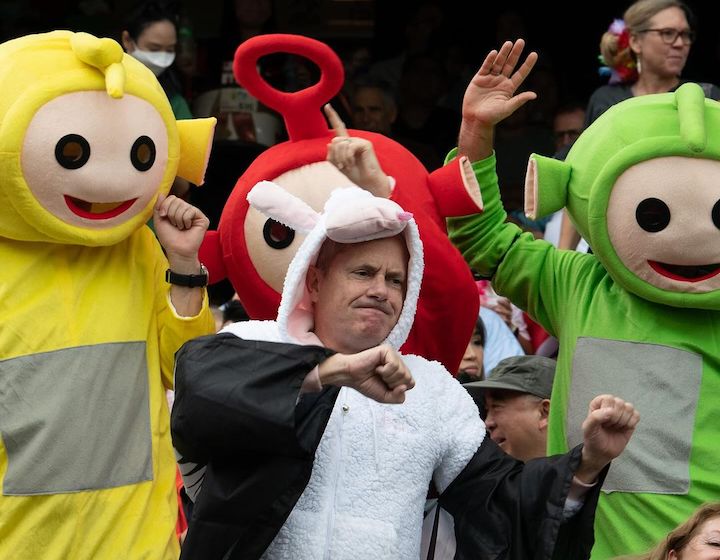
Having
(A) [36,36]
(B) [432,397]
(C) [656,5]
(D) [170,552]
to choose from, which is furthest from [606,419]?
(C) [656,5]

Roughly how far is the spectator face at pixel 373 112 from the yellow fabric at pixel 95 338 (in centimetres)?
297

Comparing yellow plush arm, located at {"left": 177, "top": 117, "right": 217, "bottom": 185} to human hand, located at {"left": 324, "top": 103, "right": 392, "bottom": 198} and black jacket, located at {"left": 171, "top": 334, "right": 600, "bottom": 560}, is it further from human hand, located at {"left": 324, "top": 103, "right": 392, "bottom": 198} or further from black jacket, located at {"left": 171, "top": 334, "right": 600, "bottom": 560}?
black jacket, located at {"left": 171, "top": 334, "right": 600, "bottom": 560}

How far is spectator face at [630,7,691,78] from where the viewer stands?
586 centimetres

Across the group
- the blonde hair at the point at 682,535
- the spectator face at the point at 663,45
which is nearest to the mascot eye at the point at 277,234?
the blonde hair at the point at 682,535

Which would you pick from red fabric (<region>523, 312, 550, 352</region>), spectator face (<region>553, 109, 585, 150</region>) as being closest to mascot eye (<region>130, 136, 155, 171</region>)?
red fabric (<region>523, 312, 550, 352</region>)

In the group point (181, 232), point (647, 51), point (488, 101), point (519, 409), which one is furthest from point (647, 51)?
point (181, 232)

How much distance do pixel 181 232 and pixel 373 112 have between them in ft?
10.2

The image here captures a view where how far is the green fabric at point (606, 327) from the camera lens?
434 cm

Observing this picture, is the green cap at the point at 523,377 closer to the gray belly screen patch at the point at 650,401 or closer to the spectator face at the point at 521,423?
the spectator face at the point at 521,423

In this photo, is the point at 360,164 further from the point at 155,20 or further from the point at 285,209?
the point at 155,20

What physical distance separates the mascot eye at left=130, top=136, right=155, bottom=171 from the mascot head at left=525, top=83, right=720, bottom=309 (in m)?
1.18

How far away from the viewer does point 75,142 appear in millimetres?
4277

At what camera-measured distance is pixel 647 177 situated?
4.34 meters

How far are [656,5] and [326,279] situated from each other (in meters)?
2.77
